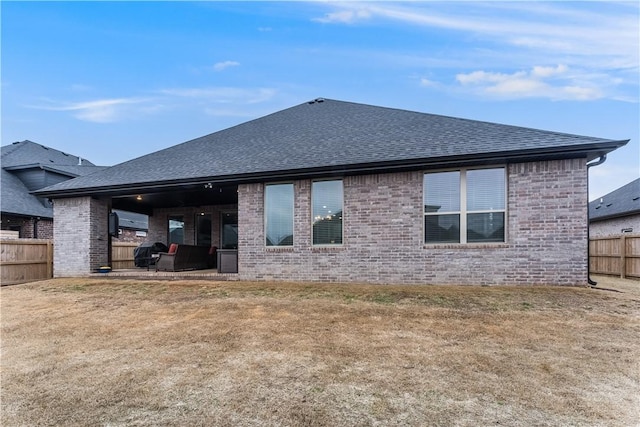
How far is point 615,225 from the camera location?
656 inches

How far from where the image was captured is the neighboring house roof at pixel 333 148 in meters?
7.26

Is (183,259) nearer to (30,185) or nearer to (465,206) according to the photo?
(465,206)

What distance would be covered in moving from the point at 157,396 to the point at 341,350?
6.69 ft

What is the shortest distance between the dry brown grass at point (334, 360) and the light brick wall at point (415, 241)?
0.72 metres

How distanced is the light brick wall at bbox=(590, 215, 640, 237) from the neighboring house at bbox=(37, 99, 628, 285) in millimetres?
10831

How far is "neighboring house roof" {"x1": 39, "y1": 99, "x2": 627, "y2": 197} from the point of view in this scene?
7.26m

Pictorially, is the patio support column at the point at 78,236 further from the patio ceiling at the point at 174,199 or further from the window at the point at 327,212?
the window at the point at 327,212

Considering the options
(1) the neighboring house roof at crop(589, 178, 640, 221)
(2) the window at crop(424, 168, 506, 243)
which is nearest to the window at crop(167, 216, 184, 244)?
(2) the window at crop(424, 168, 506, 243)

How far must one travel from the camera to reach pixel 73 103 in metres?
17.8

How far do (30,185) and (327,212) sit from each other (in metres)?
17.8

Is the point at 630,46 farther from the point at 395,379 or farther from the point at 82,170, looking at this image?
the point at 82,170

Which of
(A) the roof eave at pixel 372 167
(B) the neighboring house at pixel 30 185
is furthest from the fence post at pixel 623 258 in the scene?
(B) the neighboring house at pixel 30 185

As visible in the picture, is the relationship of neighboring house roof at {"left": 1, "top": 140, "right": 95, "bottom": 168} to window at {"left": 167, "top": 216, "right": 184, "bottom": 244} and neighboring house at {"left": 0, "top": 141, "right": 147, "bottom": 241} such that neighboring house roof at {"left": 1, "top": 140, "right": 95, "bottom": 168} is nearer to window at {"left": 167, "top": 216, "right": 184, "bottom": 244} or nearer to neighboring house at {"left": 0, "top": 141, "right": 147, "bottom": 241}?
neighboring house at {"left": 0, "top": 141, "right": 147, "bottom": 241}

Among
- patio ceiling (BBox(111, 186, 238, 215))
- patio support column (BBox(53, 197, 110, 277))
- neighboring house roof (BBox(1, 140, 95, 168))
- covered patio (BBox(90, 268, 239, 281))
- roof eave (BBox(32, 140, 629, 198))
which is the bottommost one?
covered patio (BBox(90, 268, 239, 281))
